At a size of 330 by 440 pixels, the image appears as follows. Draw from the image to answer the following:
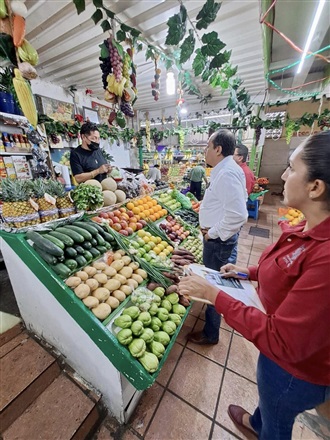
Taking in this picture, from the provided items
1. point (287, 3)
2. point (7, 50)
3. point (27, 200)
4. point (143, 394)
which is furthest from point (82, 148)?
point (287, 3)

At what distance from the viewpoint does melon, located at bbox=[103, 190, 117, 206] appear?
222cm

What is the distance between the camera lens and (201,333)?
2092 millimetres

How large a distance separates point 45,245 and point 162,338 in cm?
102

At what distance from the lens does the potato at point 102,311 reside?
46.0 inches

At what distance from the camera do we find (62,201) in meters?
1.73

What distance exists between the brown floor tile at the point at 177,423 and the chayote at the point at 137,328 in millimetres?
809

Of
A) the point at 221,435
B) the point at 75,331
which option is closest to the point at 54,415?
the point at 75,331

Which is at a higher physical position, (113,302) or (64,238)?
(64,238)

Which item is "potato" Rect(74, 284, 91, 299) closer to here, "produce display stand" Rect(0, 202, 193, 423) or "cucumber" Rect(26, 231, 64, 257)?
"produce display stand" Rect(0, 202, 193, 423)

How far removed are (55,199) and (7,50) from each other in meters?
1.22

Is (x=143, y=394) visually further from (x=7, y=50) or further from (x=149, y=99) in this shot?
(x=149, y=99)

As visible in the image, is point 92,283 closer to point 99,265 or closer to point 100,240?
point 99,265

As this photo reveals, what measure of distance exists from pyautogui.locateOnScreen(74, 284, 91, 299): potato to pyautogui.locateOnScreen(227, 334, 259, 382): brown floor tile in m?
1.57

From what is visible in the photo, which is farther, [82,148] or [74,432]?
[82,148]
